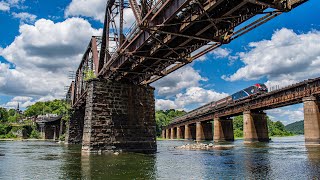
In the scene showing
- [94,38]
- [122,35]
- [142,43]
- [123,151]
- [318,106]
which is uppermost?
[94,38]

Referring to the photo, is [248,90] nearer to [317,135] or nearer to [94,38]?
[317,135]

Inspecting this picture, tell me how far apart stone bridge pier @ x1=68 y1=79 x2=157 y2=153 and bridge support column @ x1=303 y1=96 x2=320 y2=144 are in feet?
74.6

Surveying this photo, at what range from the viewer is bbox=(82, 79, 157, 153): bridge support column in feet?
98.9

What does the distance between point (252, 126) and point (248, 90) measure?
24.6 feet

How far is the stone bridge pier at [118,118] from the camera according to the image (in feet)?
99.0

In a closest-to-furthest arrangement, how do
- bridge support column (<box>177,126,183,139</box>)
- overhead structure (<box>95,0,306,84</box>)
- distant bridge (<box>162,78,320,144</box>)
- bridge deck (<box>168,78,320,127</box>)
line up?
1. overhead structure (<box>95,0,306,84</box>)
2. distant bridge (<box>162,78,320,144</box>)
3. bridge deck (<box>168,78,320,127</box>)
4. bridge support column (<box>177,126,183,139</box>)

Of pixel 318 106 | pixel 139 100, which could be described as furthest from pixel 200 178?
pixel 318 106

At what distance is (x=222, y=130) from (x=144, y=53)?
60.6 meters

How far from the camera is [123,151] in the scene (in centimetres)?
3142

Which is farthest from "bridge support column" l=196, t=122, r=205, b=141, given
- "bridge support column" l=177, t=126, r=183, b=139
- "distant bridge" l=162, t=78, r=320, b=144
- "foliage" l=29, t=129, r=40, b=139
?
"foliage" l=29, t=129, r=40, b=139

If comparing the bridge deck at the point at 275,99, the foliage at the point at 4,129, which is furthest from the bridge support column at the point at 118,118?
the foliage at the point at 4,129

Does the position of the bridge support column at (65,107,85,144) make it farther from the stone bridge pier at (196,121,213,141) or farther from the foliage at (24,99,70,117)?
the foliage at (24,99,70,117)

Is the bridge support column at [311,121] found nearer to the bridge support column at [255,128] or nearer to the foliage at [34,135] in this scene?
the bridge support column at [255,128]

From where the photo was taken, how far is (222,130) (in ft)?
270
